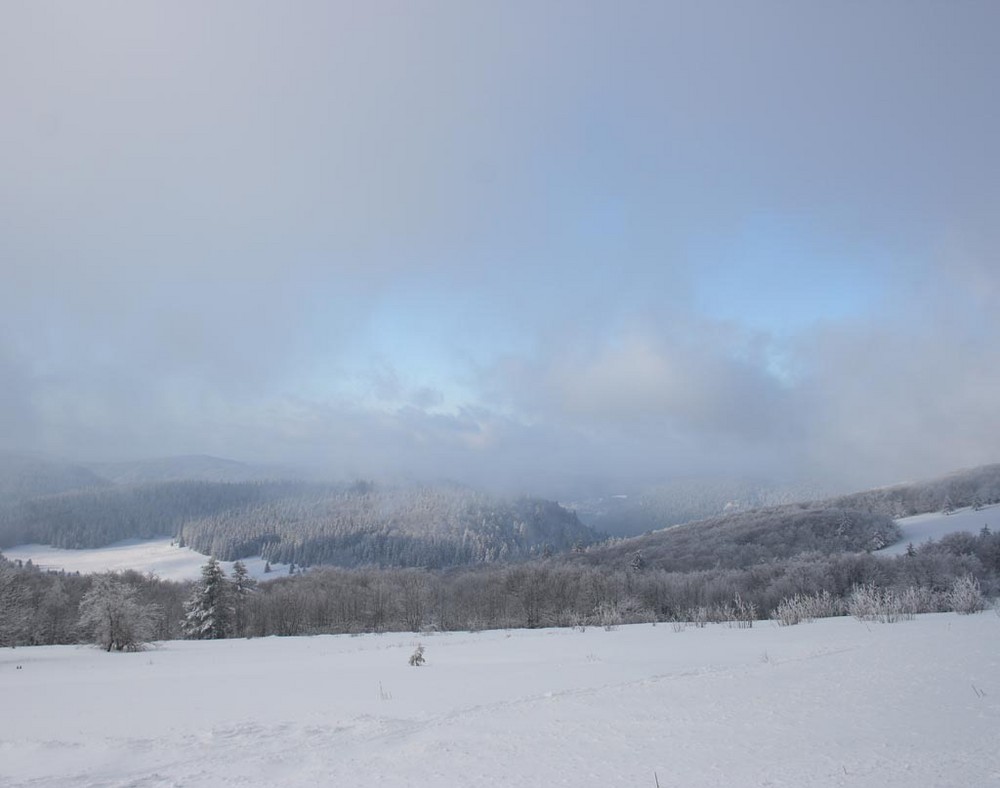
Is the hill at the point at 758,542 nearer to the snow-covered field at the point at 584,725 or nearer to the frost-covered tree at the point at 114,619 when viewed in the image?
the frost-covered tree at the point at 114,619

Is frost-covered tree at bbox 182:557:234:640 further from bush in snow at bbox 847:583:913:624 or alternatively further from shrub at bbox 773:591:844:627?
bush in snow at bbox 847:583:913:624

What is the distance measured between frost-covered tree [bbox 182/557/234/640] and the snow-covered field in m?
50.0

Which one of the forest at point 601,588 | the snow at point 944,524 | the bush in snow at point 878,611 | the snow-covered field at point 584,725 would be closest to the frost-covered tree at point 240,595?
the forest at point 601,588

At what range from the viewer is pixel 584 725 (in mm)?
6656

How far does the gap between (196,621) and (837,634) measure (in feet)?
203

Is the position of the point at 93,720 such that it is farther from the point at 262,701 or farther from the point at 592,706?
the point at 592,706

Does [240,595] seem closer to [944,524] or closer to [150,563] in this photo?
[944,524]

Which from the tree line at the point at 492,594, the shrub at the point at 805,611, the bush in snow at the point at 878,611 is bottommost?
the tree line at the point at 492,594

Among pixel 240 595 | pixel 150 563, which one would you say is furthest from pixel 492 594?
pixel 150 563

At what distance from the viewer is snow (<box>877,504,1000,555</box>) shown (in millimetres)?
87250

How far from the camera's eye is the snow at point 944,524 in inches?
3435

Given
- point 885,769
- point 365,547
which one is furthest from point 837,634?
point 365,547

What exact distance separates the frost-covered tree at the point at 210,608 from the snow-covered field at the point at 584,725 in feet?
164

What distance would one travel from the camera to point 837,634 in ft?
45.8
